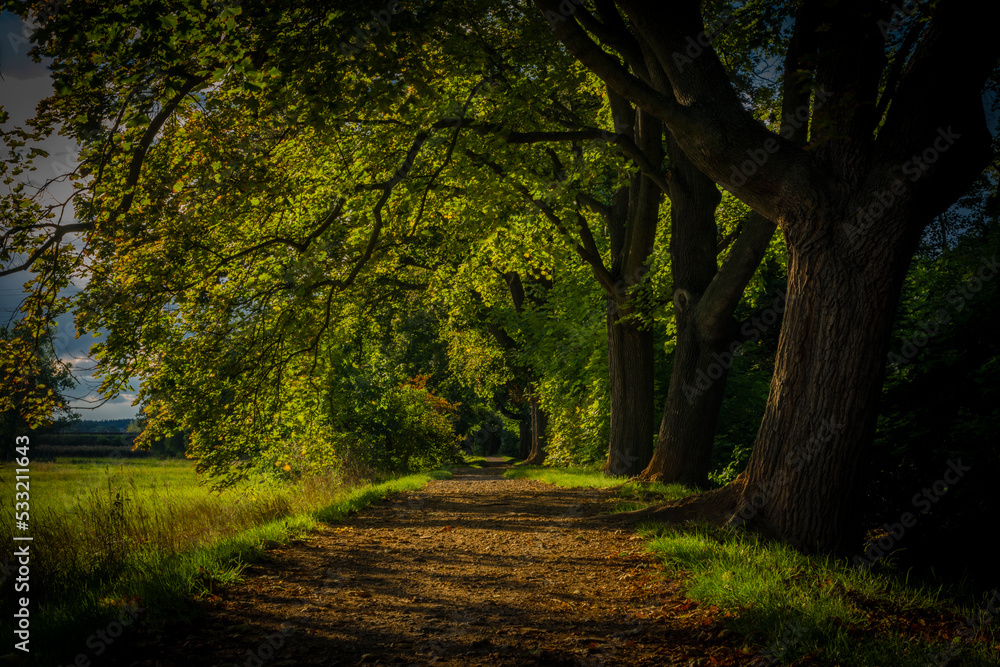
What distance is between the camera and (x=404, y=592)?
479 centimetres

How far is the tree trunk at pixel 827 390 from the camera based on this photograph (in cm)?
480

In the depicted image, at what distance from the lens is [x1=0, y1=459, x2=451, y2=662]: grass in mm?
3888

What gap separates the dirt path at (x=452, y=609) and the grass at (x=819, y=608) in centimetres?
22

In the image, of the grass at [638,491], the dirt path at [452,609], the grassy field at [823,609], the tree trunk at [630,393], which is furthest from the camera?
the tree trunk at [630,393]

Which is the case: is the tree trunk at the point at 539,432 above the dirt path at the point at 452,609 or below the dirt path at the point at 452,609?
below

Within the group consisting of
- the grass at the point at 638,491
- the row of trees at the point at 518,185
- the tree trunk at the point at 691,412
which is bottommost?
the grass at the point at 638,491

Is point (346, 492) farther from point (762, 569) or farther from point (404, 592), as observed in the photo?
point (762, 569)

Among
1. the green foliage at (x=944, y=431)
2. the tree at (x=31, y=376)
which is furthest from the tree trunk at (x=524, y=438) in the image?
the tree at (x=31, y=376)

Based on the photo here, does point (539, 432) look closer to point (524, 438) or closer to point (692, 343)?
point (524, 438)

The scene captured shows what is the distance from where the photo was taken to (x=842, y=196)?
491 centimetres

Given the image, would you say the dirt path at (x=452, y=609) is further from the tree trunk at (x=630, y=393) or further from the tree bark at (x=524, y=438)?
the tree bark at (x=524, y=438)

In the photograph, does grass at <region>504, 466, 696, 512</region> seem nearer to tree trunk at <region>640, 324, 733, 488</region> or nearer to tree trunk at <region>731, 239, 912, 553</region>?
tree trunk at <region>640, 324, 733, 488</region>

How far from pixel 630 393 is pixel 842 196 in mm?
7392

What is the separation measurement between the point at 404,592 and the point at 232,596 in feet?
4.23
